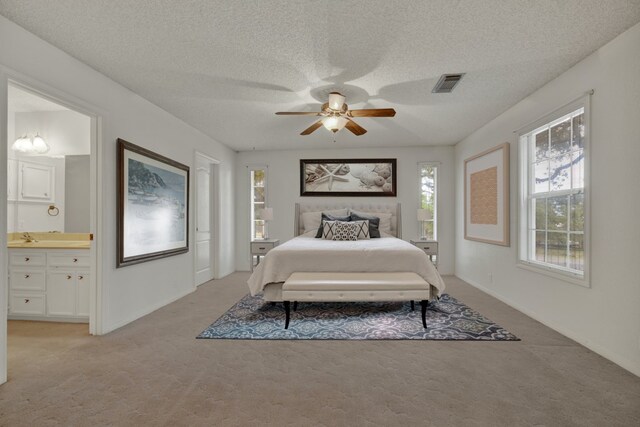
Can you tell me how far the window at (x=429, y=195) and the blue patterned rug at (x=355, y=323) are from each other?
7.63 ft

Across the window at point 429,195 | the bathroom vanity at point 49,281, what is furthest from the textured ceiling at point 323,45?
the window at point 429,195

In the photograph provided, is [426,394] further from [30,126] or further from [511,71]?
[30,126]

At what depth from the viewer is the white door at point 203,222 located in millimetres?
5461

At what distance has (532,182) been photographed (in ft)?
12.4

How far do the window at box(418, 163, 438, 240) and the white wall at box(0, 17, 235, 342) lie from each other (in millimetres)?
4220

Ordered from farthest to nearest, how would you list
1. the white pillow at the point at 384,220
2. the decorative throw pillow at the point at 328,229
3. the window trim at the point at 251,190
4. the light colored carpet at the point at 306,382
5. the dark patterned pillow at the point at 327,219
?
the window trim at the point at 251,190, the white pillow at the point at 384,220, the dark patterned pillow at the point at 327,219, the decorative throw pillow at the point at 328,229, the light colored carpet at the point at 306,382

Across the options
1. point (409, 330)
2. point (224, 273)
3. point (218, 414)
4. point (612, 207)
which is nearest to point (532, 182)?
point (612, 207)

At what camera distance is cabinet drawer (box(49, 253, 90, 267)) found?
3.40 meters

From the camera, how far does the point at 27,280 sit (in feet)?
11.4

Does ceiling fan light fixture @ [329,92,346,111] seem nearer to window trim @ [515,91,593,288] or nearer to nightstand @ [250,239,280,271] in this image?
window trim @ [515,91,593,288]

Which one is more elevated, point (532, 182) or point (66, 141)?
point (66, 141)

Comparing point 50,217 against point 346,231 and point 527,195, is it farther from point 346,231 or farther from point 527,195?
point 527,195

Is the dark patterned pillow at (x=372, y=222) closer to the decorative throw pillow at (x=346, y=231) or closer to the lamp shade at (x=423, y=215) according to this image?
the decorative throw pillow at (x=346, y=231)

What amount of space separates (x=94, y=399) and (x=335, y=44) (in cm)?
302
